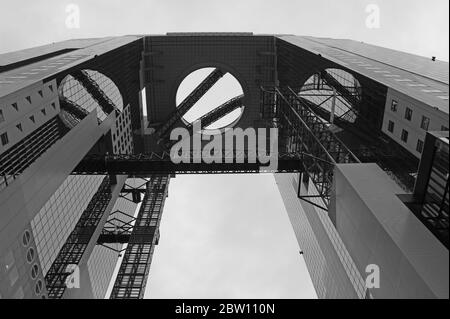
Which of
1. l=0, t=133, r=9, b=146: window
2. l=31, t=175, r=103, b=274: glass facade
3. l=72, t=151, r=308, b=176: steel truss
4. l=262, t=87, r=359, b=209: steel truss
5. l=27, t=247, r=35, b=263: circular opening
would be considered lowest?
l=31, t=175, r=103, b=274: glass facade

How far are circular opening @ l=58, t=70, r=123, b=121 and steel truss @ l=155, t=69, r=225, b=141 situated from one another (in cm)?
805

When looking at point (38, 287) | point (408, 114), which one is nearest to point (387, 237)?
point (408, 114)

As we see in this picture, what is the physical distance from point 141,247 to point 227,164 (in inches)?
1153

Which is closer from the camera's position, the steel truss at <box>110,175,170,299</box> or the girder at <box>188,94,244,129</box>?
the steel truss at <box>110,175,170,299</box>

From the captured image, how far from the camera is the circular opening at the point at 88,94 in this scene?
40.8m

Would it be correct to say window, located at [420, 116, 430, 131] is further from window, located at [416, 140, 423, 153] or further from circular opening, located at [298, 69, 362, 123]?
circular opening, located at [298, 69, 362, 123]

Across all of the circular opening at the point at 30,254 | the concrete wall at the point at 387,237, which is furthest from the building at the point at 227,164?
the circular opening at the point at 30,254

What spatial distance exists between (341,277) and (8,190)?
33.5 meters

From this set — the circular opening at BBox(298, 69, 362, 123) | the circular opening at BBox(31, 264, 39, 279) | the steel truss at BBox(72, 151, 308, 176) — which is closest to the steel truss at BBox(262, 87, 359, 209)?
the steel truss at BBox(72, 151, 308, 176)

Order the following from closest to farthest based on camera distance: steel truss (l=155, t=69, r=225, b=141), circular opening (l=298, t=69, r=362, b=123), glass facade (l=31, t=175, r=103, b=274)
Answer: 1. glass facade (l=31, t=175, r=103, b=274)
2. circular opening (l=298, t=69, r=362, b=123)
3. steel truss (l=155, t=69, r=225, b=141)

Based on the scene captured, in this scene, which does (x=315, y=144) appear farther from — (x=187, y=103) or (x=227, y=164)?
(x=187, y=103)

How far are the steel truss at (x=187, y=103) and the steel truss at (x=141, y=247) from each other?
18.6 meters

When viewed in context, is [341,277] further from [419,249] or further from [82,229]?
[82,229]

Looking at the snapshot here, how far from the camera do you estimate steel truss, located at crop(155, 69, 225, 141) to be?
206ft
